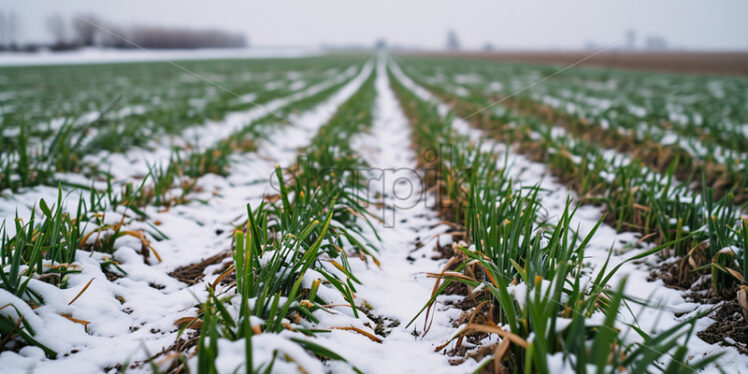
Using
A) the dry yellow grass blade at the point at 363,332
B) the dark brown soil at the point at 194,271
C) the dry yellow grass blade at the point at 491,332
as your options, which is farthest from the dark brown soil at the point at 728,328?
the dark brown soil at the point at 194,271

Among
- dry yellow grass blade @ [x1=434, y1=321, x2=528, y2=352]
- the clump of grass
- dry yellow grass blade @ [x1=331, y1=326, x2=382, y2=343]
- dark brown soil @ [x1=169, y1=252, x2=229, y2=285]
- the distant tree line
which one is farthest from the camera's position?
the distant tree line

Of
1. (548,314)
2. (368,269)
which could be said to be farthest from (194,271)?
(548,314)

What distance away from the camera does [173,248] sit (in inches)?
98.8

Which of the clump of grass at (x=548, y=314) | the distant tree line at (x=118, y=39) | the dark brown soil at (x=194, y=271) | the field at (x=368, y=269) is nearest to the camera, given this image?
the clump of grass at (x=548, y=314)

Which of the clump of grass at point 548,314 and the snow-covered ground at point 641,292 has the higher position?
the clump of grass at point 548,314

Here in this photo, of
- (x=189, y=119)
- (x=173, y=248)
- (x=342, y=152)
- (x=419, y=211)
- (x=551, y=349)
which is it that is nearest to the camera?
(x=551, y=349)

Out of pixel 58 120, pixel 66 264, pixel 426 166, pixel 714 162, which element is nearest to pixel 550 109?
pixel 714 162

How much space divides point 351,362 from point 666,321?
5.30 ft

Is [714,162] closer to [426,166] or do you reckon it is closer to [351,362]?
[426,166]

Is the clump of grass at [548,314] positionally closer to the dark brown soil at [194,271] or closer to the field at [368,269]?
the field at [368,269]

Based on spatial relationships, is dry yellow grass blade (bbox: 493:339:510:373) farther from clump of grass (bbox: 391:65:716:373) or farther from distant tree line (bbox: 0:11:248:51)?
distant tree line (bbox: 0:11:248:51)

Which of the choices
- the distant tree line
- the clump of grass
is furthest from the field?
the distant tree line

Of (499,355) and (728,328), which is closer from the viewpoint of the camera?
(499,355)

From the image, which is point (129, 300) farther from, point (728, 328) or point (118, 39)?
point (118, 39)
